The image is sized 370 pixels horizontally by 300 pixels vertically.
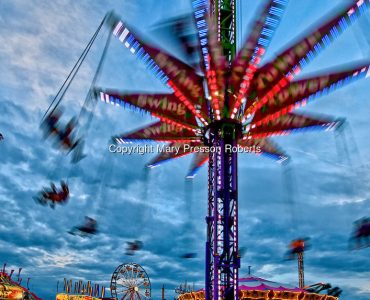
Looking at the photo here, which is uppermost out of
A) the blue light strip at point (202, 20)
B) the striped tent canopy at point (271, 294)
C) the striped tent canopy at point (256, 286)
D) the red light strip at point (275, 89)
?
the blue light strip at point (202, 20)

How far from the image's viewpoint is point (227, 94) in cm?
1571

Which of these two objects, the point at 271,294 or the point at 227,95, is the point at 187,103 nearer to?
the point at 227,95

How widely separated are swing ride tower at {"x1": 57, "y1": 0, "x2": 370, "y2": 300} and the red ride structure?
0.10ft

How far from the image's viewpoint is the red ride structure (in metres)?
13.5

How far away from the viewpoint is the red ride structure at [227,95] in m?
13.5

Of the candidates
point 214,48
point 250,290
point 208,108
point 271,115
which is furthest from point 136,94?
point 250,290

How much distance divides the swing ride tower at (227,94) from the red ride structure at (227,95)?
0.03m

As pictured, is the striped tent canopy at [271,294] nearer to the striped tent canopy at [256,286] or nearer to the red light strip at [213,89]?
the striped tent canopy at [256,286]

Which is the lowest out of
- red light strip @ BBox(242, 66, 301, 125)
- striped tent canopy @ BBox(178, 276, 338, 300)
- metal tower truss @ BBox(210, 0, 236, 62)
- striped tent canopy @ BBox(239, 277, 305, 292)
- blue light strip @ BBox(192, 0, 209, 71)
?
striped tent canopy @ BBox(178, 276, 338, 300)

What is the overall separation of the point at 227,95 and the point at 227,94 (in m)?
0.08

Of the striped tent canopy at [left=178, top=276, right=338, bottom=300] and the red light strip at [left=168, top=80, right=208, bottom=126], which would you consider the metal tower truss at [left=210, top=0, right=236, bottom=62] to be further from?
the striped tent canopy at [left=178, top=276, right=338, bottom=300]

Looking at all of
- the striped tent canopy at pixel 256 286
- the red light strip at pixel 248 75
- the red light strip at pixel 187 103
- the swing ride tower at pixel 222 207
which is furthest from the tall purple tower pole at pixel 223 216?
the striped tent canopy at pixel 256 286

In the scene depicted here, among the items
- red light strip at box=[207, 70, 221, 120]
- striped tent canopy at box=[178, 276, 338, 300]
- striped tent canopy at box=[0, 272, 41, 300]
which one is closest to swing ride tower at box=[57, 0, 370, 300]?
red light strip at box=[207, 70, 221, 120]

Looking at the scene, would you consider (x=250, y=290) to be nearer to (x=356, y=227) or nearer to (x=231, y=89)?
(x=356, y=227)
